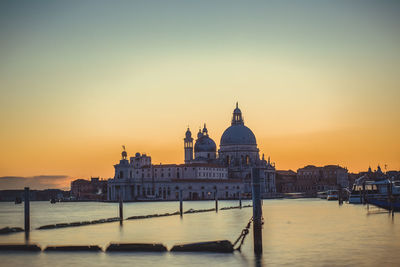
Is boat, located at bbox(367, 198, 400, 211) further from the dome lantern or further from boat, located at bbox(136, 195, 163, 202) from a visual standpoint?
the dome lantern

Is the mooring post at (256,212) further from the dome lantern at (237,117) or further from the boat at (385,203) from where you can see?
the dome lantern at (237,117)

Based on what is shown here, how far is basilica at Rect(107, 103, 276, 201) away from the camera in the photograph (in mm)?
151125

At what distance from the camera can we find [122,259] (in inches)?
974

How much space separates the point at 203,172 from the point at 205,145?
68.7 ft

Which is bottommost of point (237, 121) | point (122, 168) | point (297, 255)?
point (297, 255)

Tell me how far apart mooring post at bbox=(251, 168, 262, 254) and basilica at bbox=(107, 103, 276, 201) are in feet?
406

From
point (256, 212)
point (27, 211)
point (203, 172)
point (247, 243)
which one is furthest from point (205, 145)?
point (256, 212)

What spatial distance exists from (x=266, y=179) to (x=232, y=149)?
11.6 m

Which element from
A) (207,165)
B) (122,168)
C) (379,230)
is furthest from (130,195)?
(379,230)

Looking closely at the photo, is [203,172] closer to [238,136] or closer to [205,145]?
[238,136]

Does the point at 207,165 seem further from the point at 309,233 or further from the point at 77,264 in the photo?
the point at 77,264

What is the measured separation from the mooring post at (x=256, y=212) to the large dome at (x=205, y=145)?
501 feet

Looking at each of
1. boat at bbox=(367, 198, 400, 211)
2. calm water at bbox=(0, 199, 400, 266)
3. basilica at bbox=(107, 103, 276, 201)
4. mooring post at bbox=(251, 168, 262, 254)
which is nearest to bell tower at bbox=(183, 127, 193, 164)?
basilica at bbox=(107, 103, 276, 201)

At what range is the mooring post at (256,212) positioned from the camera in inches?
987
